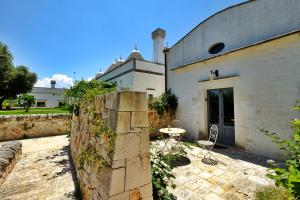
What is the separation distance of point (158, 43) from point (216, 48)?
311 inches

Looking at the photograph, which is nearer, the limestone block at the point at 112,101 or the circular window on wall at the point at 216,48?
the limestone block at the point at 112,101

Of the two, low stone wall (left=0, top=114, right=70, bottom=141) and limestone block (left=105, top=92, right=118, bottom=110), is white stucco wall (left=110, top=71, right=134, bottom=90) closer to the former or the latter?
low stone wall (left=0, top=114, right=70, bottom=141)

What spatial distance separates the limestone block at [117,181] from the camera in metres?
1.84

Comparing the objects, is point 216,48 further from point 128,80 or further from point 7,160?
point 7,160

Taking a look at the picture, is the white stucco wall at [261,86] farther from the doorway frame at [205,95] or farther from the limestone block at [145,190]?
the limestone block at [145,190]

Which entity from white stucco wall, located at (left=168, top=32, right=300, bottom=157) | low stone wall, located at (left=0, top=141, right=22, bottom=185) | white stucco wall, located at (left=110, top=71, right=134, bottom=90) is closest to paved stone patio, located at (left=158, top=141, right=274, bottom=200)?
white stucco wall, located at (left=168, top=32, right=300, bottom=157)

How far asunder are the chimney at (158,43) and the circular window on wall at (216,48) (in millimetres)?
7097

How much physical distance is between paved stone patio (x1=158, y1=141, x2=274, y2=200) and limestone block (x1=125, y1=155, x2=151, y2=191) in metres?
1.51

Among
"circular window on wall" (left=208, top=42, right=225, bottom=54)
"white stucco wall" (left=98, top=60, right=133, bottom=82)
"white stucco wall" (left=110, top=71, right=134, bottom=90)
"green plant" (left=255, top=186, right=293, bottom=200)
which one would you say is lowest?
"green plant" (left=255, top=186, right=293, bottom=200)

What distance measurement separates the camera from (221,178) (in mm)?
3957

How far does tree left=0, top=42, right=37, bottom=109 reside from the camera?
1884 centimetres

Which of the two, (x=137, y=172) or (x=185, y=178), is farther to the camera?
(x=185, y=178)

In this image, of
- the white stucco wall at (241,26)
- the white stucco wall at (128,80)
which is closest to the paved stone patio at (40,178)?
the white stucco wall at (241,26)

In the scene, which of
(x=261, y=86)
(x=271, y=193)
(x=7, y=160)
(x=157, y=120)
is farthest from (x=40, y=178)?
(x=261, y=86)
